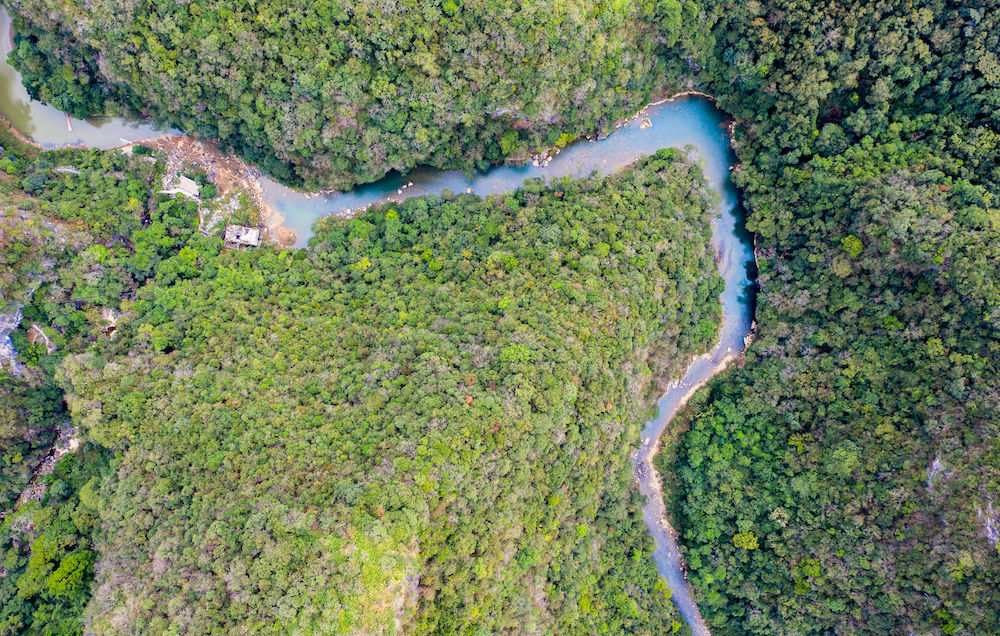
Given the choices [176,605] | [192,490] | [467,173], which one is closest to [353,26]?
[467,173]

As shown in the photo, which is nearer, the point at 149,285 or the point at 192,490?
the point at 192,490

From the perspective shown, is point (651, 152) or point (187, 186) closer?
point (187, 186)

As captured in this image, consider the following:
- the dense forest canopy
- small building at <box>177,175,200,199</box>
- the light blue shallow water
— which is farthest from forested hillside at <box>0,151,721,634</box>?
the light blue shallow water

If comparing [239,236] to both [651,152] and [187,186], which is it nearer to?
[187,186]

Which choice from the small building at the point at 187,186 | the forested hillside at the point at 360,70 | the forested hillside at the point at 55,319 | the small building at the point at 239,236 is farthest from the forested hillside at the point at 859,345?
the small building at the point at 187,186

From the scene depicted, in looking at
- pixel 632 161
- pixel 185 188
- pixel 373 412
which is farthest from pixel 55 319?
pixel 632 161

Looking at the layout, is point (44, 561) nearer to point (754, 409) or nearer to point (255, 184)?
point (255, 184)

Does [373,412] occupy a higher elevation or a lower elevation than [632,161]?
lower
